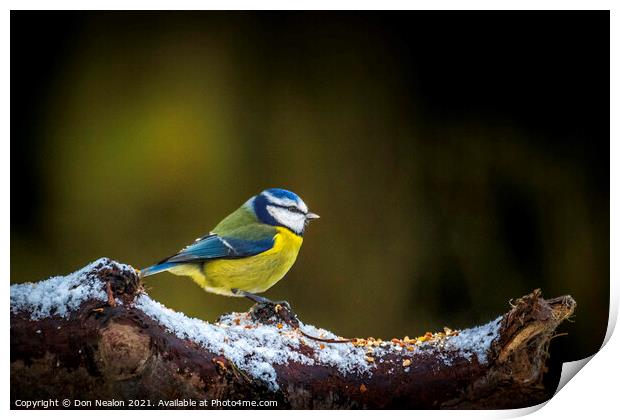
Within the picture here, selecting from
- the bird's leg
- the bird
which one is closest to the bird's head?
the bird

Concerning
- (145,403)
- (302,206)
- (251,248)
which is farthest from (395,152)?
(145,403)

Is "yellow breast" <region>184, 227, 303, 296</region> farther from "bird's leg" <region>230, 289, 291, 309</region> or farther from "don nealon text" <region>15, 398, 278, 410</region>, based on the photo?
"don nealon text" <region>15, 398, 278, 410</region>

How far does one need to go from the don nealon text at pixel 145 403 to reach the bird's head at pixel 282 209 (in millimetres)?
453

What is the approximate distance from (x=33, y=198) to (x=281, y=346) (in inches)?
27.3

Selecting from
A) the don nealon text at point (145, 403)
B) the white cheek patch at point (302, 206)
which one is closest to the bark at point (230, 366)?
the don nealon text at point (145, 403)

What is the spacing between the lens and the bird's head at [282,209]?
6.28 feet

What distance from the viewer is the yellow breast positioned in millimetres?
1886

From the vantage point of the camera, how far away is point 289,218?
1.94m

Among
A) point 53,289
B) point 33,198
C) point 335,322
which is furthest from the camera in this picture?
point 335,322

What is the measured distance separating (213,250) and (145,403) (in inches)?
15.9

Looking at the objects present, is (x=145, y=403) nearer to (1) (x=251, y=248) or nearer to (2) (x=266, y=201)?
(1) (x=251, y=248)

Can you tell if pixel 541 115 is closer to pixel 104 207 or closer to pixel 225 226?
pixel 225 226

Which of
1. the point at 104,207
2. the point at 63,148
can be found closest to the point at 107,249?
the point at 104,207

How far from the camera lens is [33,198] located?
70.6 inches
